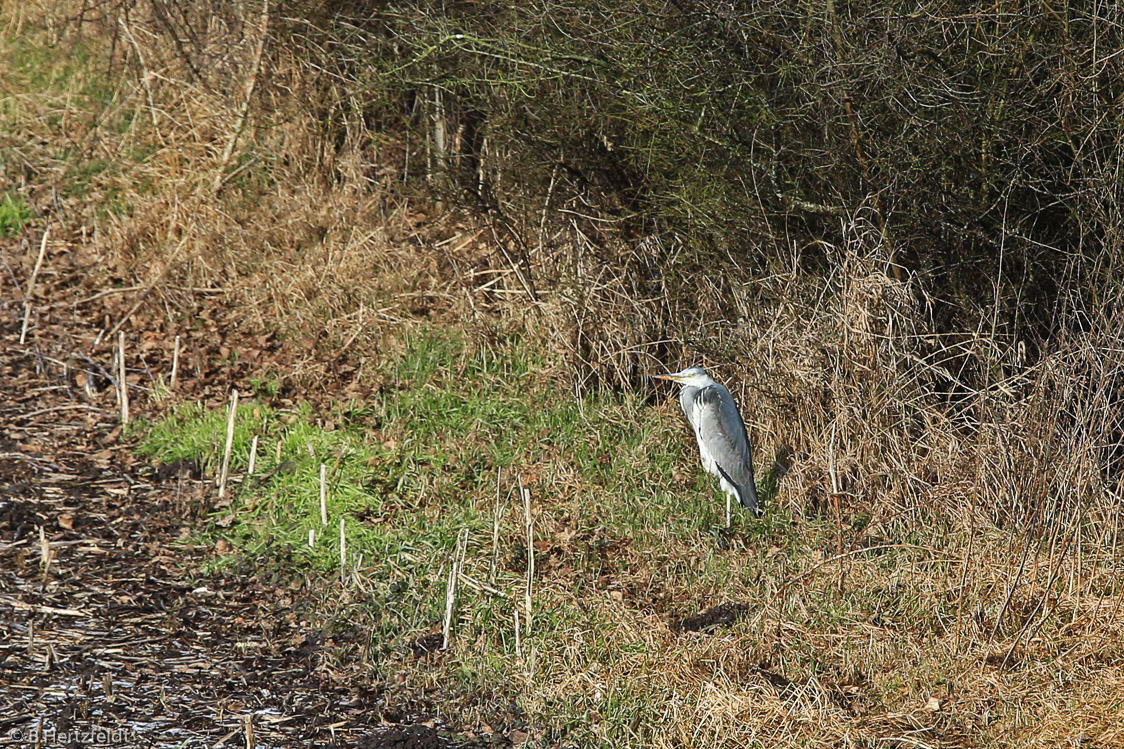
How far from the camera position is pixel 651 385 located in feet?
22.4

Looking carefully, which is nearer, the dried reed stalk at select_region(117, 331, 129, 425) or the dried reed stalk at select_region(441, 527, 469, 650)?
the dried reed stalk at select_region(441, 527, 469, 650)

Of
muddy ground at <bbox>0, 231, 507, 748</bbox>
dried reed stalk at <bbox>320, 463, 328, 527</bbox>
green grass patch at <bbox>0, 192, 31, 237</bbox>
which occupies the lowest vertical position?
muddy ground at <bbox>0, 231, 507, 748</bbox>

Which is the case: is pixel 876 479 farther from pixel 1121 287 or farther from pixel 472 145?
pixel 472 145

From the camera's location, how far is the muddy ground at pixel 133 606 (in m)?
4.25

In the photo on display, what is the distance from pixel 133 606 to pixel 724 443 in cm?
271

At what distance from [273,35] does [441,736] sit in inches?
232

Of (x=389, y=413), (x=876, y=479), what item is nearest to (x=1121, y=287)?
(x=876, y=479)

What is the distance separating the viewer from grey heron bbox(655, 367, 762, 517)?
5516mm

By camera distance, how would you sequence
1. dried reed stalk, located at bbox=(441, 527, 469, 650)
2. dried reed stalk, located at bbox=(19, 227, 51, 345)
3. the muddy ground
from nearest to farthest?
the muddy ground, dried reed stalk, located at bbox=(441, 527, 469, 650), dried reed stalk, located at bbox=(19, 227, 51, 345)

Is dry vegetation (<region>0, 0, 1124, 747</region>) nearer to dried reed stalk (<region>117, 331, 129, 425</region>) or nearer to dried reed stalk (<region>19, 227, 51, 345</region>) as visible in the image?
dried reed stalk (<region>19, 227, 51, 345</region>)

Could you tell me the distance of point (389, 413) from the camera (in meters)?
6.59

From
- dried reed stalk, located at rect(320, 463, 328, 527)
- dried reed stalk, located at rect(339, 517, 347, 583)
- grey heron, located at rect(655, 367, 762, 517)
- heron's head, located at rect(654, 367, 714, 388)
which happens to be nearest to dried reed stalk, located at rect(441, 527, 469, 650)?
dried reed stalk, located at rect(339, 517, 347, 583)

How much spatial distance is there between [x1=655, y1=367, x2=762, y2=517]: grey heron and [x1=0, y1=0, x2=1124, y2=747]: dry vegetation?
0.60 feet

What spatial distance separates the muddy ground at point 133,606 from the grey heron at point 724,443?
1863 millimetres
